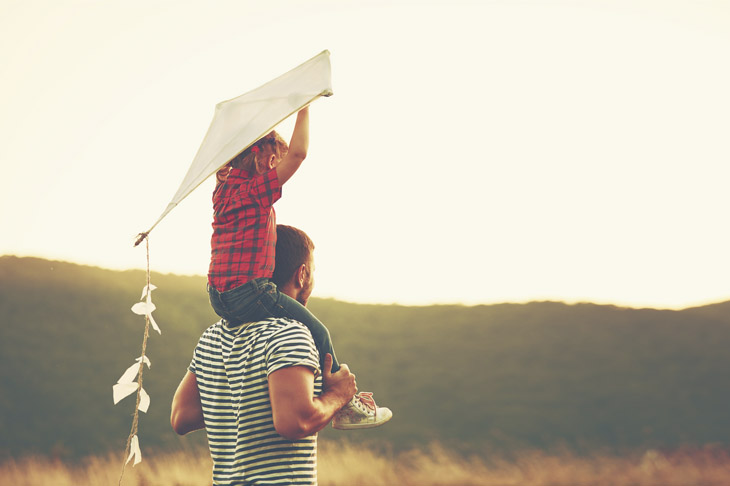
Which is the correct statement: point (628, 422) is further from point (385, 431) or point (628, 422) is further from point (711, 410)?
point (385, 431)

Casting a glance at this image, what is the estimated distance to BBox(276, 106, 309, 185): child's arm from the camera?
9.00 feet

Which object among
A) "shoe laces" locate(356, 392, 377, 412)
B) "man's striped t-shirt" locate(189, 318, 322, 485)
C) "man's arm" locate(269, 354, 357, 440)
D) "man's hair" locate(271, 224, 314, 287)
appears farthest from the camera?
"shoe laces" locate(356, 392, 377, 412)

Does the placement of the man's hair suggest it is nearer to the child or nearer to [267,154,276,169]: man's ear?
the child

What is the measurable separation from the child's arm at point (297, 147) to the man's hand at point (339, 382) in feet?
2.55

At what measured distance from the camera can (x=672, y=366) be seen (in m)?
19.4

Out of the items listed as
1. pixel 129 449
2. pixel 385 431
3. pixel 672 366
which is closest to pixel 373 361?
pixel 385 431

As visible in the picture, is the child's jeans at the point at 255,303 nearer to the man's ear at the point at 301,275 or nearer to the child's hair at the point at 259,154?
the man's ear at the point at 301,275

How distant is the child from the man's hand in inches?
4.1

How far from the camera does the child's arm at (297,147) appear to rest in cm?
274

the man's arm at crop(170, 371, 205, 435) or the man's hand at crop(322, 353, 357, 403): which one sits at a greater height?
the man's hand at crop(322, 353, 357, 403)

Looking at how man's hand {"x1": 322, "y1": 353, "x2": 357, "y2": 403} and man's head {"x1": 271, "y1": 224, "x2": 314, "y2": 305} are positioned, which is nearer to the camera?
man's hand {"x1": 322, "y1": 353, "x2": 357, "y2": 403}

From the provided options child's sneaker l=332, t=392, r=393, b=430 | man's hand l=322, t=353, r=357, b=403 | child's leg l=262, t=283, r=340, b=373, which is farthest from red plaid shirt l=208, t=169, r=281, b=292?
child's sneaker l=332, t=392, r=393, b=430

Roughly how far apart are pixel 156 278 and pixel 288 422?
17829 millimetres

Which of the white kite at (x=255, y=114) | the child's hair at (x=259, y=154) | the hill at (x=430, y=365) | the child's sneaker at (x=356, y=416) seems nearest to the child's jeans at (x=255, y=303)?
the child's sneaker at (x=356, y=416)
